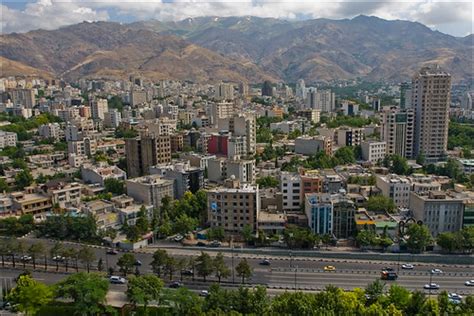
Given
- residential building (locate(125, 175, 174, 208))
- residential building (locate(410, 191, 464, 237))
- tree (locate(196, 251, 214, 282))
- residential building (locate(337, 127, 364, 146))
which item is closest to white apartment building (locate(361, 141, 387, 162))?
residential building (locate(337, 127, 364, 146))

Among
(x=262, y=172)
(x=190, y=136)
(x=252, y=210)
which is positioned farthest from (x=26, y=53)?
(x=252, y=210)

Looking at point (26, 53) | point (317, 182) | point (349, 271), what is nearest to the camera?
point (349, 271)

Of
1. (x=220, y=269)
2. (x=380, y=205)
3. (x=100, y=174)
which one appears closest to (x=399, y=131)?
(x=380, y=205)

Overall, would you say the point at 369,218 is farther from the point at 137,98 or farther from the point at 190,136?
the point at 137,98

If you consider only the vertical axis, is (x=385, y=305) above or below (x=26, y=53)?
below

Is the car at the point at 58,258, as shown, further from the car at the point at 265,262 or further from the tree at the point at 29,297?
the car at the point at 265,262

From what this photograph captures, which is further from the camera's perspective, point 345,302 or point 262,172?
point 262,172
